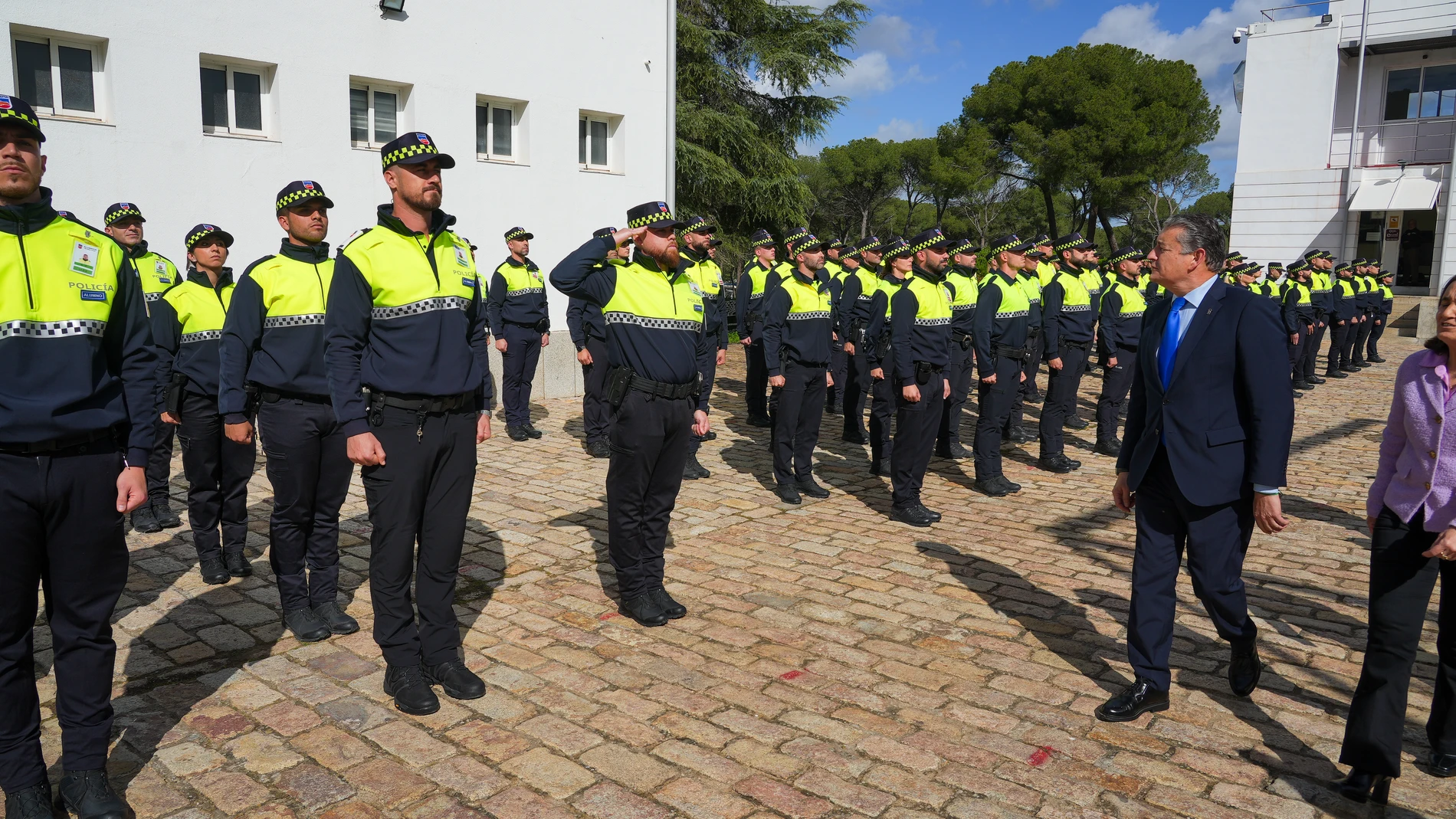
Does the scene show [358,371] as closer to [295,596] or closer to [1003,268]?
[295,596]

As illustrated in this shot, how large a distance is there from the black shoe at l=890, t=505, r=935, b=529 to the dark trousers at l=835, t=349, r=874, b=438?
11.0 ft

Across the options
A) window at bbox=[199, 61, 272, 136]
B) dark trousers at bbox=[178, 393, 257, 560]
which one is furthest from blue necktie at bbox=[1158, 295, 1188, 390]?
window at bbox=[199, 61, 272, 136]

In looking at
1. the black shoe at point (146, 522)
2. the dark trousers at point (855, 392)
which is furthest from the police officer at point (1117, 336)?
the black shoe at point (146, 522)

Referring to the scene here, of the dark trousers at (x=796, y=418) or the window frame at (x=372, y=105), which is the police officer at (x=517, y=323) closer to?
the window frame at (x=372, y=105)

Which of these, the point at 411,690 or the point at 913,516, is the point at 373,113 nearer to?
the point at 913,516

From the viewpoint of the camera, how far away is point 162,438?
773 centimetres

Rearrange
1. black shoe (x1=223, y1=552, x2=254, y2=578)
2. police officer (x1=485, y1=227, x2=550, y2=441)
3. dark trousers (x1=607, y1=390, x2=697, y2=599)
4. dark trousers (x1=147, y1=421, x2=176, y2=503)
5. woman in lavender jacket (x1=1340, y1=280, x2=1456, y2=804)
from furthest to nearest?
1. police officer (x1=485, y1=227, x2=550, y2=441)
2. dark trousers (x1=147, y1=421, x2=176, y2=503)
3. black shoe (x1=223, y1=552, x2=254, y2=578)
4. dark trousers (x1=607, y1=390, x2=697, y2=599)
5. woman in lavender jacket (x1=1340, y1=280, x2=1456, y2=804)

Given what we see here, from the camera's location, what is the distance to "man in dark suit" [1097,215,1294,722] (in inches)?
160

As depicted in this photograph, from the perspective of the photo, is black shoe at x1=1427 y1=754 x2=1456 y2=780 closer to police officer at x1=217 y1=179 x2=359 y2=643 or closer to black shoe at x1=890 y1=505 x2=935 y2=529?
black shoe at x1=890 y1=505 x2=935 y2=529

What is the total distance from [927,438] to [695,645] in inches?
138

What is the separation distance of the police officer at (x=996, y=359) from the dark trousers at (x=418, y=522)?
5657 millimetres

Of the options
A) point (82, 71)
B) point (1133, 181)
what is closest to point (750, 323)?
point (82, 71)

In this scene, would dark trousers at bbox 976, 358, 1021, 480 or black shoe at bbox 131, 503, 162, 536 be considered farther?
dark trousers at bbox 976, 358, 1021, 480

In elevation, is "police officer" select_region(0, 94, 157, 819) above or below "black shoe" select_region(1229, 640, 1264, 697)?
above
